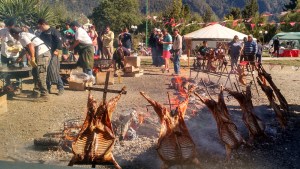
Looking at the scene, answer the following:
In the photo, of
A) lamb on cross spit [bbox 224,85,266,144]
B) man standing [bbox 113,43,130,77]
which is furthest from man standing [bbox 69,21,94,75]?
lamb on cross spit [bbox 224,85,266,144]

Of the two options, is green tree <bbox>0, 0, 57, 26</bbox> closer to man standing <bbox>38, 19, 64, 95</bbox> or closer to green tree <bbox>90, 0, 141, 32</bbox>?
man standing <bbox>38, 19, 64, 95</bbox>

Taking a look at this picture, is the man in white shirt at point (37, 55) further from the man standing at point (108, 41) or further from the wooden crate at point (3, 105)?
the man standing at point (108, 41)

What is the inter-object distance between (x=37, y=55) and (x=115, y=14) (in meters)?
42.3

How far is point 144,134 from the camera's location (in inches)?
249

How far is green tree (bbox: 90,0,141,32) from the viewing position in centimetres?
4950

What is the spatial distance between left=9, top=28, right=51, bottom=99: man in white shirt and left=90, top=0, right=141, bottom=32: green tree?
37.4 m

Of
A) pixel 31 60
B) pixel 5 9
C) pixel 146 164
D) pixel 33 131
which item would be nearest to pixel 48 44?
pixel 31 60

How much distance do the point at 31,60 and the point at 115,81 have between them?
3.87 m

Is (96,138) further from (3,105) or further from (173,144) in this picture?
(3,105)

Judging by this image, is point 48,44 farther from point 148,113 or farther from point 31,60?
point 148,113

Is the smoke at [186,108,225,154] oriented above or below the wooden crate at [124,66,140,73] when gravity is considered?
below

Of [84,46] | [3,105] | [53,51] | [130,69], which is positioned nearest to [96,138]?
[3,105]

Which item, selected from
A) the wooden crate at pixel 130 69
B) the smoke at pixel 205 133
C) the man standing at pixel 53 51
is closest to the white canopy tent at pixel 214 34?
the wooden crate at pixel 130 69

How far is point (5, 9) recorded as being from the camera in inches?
909
